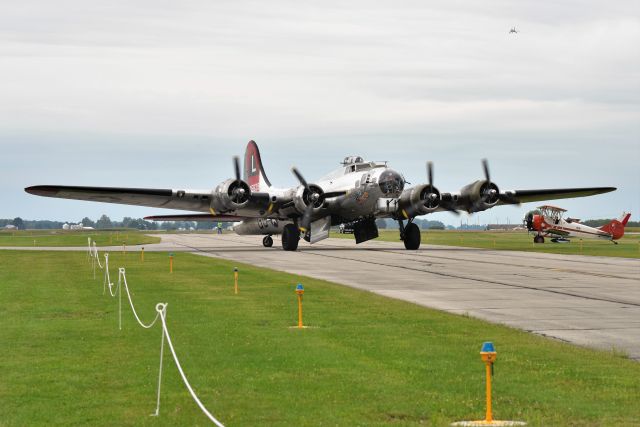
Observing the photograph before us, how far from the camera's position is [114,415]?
10.5 m

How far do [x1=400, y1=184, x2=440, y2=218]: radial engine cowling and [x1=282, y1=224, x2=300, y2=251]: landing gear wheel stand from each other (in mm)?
8011

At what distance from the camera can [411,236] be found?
56938 mm

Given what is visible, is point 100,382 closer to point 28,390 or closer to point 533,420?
point 28,390

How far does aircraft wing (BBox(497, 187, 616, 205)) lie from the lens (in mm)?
56062

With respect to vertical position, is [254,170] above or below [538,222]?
above

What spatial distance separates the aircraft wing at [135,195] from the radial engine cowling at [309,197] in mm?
5514

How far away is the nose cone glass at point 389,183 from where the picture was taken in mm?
51375

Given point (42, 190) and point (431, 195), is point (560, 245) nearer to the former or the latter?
point (431, 195)

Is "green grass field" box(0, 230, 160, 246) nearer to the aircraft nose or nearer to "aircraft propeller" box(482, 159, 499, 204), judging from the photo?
the aircraft nose

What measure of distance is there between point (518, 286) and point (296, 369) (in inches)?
661

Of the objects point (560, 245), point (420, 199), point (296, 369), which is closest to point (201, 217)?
point (420, 199)

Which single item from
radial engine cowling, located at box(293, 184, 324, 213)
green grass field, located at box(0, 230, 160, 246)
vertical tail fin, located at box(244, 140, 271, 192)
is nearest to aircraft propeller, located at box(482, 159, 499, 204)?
radial engine cowling, located at box(293, 184, 324, 213)

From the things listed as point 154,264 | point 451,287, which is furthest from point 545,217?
point 451,287

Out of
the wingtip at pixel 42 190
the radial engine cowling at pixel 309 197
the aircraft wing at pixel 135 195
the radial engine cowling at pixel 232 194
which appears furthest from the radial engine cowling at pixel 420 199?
the wingtip at pixel 42 190
